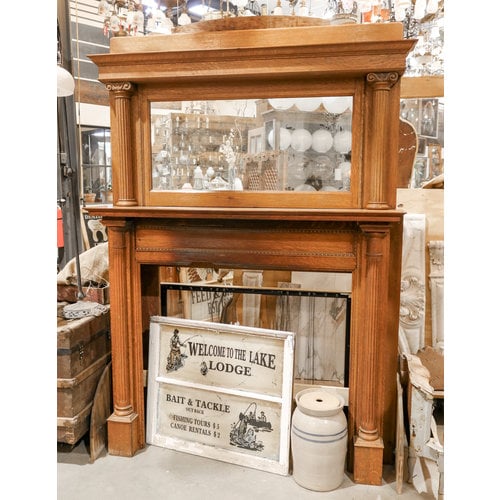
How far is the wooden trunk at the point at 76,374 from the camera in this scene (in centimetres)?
233

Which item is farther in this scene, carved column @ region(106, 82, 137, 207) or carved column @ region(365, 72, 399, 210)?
carved column @ region(106, 82, 137, 207)

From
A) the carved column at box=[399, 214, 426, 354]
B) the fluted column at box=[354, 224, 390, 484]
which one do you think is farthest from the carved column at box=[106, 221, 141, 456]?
the carved column at box=[399, 214, 426, 354]

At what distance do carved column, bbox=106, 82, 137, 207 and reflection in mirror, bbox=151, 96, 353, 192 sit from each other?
0.43ft

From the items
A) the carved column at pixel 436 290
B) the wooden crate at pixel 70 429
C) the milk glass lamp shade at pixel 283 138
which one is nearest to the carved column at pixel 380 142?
the milk glass lamp shade at pixel 283 138

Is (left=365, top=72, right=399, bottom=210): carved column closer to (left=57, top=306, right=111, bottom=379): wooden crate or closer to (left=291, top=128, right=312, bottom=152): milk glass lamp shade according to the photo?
(left=291, top=128, right=312, bottom=152): milk glass lamp shade

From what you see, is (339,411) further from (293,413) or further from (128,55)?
(128,55)

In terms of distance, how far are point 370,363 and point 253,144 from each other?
1.27 m

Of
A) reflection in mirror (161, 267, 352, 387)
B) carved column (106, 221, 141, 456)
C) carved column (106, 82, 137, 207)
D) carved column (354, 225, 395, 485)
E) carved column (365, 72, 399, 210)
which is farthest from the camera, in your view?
reflection in mirror (161, 267, 352, 387)

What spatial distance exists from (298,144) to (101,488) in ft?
6.51

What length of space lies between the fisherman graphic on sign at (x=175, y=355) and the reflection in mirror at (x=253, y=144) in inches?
34.0

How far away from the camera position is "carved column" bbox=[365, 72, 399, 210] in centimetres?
207

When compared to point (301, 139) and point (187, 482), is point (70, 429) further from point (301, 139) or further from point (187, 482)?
point (301, 139)

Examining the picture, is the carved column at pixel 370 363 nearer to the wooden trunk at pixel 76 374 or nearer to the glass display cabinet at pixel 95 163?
the wooden trunk at pixel 76 374

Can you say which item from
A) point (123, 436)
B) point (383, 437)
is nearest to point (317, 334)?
point (383, 437)
